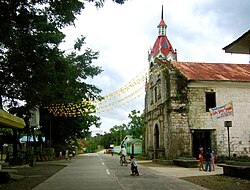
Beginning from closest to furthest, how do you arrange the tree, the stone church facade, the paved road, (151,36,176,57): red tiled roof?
1. the tree
2. the paved road
3. the stone church facade
4. (151,36,176,57): red tiled roof

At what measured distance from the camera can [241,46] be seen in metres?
12.3

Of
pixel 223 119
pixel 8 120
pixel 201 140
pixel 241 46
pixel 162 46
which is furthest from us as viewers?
pixel 162 46

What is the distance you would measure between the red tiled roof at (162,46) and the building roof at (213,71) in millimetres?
4880

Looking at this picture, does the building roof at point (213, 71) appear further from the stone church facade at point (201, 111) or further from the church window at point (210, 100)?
the church window at point (210, 100)

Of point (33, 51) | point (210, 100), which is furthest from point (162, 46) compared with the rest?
point (33, 51)

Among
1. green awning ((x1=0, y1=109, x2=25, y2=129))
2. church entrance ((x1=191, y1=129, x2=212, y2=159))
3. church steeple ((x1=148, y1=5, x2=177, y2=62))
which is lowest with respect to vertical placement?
church entrance ((x1=191, y1=129, x2=212, y2=159))

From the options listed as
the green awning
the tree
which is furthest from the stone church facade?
the green awning

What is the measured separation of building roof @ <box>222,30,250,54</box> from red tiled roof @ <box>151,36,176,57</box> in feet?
82.5

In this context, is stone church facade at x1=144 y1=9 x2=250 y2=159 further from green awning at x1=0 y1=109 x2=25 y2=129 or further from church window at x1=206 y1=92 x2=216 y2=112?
green awning at x1=0 y1=109 x2=25 y2=129

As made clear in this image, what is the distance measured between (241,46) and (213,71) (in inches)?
769

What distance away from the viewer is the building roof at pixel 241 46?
38.1ft

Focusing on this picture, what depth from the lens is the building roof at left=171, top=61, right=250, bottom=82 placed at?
29.1 metres

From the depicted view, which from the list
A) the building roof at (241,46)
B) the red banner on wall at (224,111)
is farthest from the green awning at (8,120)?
the red banner on wall at (224,111)

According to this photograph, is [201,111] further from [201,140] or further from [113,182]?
[113,182]
